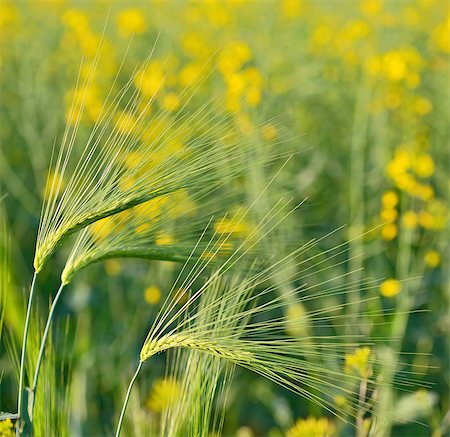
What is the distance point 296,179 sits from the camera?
9.88 feet

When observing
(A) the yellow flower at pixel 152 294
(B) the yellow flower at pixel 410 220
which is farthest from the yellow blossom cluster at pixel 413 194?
(A) the yellow flower at pixel 152 294

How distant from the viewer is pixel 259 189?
2.69 metres

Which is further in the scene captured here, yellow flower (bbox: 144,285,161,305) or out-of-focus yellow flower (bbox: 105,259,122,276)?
out-of-focus yellow flower (bbox: 105,259,122,276)

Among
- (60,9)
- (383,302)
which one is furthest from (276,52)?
(60,9)

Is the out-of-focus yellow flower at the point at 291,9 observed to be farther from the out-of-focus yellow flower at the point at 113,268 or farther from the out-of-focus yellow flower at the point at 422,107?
the out-of-focus yellow flower at the point at 113,268

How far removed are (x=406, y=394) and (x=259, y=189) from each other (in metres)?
0.82

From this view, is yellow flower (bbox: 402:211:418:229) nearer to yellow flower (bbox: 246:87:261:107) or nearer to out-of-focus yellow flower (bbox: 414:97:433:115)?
out-of-focus yellow flower (bbox: 414:97:433:115)

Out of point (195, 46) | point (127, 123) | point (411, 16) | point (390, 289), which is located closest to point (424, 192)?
point (390, 289)

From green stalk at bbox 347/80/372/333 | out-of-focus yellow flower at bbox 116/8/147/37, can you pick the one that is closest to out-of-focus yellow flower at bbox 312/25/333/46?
out-of-focus yellow flower at bbox 116/8/147/37

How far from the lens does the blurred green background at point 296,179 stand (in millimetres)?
2738

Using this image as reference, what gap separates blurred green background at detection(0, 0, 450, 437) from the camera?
274cm

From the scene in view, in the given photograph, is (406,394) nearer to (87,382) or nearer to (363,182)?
(363,182)

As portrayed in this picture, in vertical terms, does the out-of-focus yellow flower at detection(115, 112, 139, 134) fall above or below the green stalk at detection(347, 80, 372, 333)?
below

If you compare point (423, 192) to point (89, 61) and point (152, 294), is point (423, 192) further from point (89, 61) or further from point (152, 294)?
point (89, 61)
